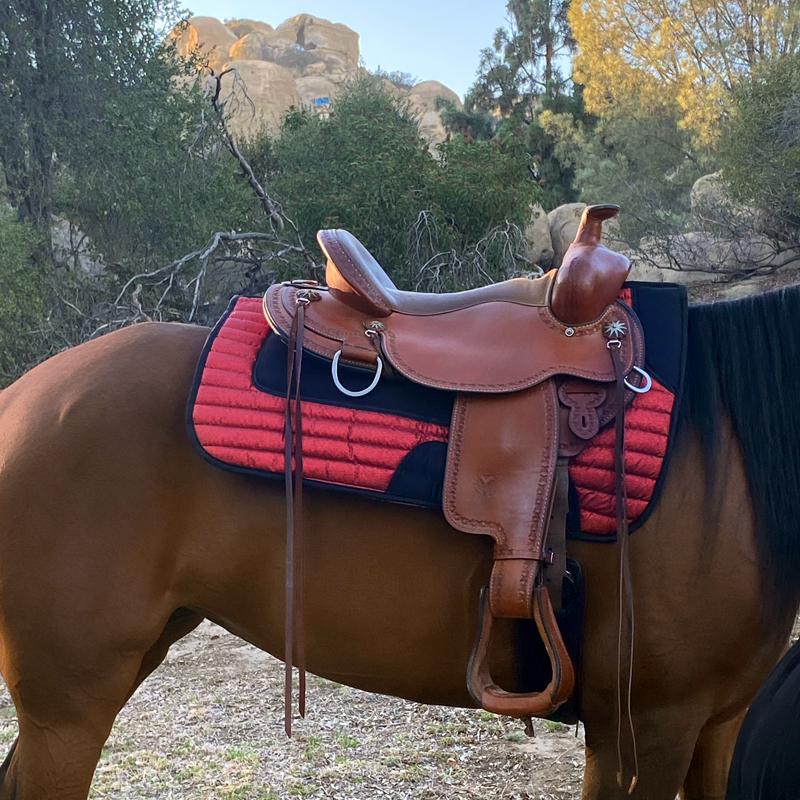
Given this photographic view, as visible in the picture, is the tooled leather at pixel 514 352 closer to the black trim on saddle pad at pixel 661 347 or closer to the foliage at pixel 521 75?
the black trim on saddle pad at pixel 661 347

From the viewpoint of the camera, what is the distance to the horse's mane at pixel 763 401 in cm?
133

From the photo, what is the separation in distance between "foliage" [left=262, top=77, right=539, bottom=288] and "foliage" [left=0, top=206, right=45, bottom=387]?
9.30ft

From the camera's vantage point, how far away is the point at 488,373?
1407 millimetres

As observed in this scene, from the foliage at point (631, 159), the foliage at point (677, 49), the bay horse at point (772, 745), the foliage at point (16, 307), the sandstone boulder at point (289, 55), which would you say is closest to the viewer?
the bay horse at point (772, 745)

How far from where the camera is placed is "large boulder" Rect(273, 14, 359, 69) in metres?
50.3

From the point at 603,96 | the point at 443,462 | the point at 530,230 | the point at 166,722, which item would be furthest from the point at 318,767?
the point at 603,96

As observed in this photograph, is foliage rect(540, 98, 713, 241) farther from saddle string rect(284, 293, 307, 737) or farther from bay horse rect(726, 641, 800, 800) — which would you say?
bay horse rect(726, 641, 800, 800)

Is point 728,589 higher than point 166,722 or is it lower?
higher

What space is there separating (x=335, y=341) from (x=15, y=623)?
890mm

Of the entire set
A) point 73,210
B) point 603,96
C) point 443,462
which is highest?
point 603,96

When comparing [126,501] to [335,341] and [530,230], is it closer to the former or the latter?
[335,341]

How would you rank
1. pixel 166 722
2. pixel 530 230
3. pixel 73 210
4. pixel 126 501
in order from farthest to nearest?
pixel 530 230, pixel 73 210, pixel 166 722, pixel 126 501

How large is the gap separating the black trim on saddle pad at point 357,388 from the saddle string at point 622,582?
1.09 feet

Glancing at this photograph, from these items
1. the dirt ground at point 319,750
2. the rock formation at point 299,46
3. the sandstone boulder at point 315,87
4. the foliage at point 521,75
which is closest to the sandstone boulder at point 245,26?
the rock formation at point 299,46
